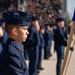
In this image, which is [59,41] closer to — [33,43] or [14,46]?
[33,43]

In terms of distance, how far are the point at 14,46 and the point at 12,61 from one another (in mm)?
205

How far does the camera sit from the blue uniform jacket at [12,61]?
13.3 feet

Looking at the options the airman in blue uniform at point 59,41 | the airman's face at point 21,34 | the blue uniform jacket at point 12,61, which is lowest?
the airman in blue uniform at point 59,41

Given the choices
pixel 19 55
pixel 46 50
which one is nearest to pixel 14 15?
pixel 19 55

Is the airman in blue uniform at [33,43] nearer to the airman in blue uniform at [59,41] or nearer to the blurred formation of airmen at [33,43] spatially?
the blurred formation of airmen at [33,43]

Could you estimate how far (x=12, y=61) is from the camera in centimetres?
406

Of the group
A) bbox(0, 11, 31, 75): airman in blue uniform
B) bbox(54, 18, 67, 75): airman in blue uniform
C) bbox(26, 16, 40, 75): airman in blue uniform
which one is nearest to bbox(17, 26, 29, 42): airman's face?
bbox(0, 11, 31, 75): airman in blue uniform

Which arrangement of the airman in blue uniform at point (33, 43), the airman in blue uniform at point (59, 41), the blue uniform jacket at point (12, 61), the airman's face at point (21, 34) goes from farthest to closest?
the airman in blue uniform at point (59, 41) < the airman in blue uniform at point (33, 43) < the airman's face at point (21, 34) < the blue uniform jacket at point (12, 61)

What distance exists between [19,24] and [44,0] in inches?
689

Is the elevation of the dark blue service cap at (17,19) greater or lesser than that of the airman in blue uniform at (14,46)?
greater

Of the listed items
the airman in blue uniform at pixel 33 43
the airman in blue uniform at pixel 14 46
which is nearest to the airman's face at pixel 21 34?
the airman in blue uniform at pixel 14 46

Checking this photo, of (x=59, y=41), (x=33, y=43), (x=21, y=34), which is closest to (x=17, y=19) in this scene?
(x=21, y=34)

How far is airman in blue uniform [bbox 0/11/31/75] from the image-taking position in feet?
13.3

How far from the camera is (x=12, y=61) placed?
406cm
